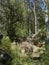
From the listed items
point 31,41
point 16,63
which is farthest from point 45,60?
point 31,41

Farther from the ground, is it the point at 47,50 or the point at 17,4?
the point at 47,50

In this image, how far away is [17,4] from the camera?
62.0 ft

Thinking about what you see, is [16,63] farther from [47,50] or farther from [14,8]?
[14,8]

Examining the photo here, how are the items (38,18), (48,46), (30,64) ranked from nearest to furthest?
1. (48,46)
2. (30,64)
3. (38,18)

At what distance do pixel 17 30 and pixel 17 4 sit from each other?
86.9 inches

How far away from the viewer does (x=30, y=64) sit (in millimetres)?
5738

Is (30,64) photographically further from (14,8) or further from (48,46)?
(14,8)

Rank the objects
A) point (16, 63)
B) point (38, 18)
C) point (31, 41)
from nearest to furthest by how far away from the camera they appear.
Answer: point (16, 63)
point (31, 41)
point (38, 18)

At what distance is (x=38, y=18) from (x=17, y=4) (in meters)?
9.11

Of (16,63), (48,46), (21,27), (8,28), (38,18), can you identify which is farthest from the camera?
(38,18)

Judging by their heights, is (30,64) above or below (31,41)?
above

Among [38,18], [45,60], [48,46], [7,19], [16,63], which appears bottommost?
[38,18]

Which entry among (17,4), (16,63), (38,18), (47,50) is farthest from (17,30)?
(47,50)

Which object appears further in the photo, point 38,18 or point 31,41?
point 38,18
